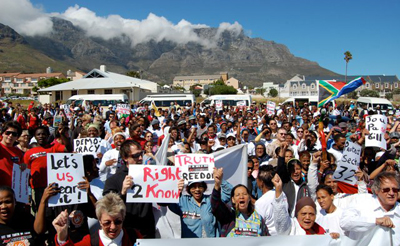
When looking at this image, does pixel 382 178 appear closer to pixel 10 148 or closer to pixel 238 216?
pixel 238 216

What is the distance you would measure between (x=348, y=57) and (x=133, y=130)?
A: 79287 millimetres

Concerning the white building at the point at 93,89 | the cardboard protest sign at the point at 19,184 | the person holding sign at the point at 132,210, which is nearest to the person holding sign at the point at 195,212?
the person holding sign at the point at 132,210

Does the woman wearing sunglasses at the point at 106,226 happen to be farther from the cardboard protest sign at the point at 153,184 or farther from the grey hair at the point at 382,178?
the grey hair at the point at 382,178

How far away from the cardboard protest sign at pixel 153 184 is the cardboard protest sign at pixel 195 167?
6.6 inches

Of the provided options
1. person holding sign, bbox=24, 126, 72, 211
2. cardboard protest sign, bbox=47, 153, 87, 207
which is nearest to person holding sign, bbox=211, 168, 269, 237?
cardboard protest sign, bbox=47, 153, 87, 207

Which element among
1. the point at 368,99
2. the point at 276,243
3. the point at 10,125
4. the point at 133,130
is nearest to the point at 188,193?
the point at 276,243

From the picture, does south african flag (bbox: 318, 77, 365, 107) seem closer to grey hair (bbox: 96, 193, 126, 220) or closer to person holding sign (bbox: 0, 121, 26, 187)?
person holding sign (bbox: 0, 121, 26, 187)

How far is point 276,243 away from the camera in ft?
11.9

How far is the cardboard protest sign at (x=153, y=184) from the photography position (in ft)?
12.6

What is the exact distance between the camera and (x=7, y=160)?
490 centimetres

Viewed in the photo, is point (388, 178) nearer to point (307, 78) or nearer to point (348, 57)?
point (348, 57)

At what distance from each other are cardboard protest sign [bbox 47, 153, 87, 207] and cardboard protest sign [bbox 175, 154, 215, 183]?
3.86 feet

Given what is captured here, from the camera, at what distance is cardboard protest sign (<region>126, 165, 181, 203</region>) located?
151 inches

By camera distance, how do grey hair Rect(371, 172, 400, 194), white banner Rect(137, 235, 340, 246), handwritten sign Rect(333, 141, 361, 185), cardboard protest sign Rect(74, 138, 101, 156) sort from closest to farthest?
white banner Rect(137, 235, 340, 246)
grey hair Rect(371, 172, 400, 194)
handwritten sign Rect(333, 141, 361, 185)
cardboard protest sign Rect(74, 138, 101, 156)
